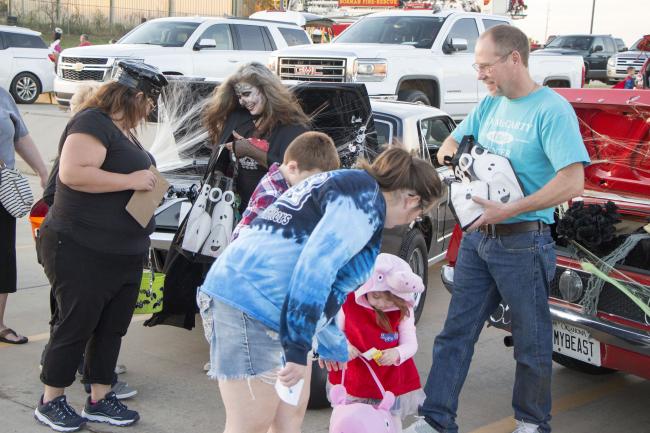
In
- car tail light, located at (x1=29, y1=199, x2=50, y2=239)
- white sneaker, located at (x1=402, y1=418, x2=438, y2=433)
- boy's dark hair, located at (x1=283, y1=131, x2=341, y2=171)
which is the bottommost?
white sneaker, located at (x1=402, y1=418, x2=438, y2=433)

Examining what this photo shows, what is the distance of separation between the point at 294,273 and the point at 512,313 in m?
1.89

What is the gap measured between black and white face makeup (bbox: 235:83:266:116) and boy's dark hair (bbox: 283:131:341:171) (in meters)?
1.60

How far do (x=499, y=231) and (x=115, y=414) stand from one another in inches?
85.0

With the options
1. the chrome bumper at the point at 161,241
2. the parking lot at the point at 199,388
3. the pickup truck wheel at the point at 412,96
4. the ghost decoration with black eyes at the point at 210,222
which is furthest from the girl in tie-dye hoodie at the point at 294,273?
the pickup truck wheel at the point at 412,96

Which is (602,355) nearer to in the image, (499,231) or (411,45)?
(499,231)

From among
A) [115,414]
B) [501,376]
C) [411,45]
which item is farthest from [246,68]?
[411,45]

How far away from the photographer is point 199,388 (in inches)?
202

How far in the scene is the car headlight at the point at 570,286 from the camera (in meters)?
4.68

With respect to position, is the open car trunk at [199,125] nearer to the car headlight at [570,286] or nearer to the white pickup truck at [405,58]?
the car headlight at [570,286]

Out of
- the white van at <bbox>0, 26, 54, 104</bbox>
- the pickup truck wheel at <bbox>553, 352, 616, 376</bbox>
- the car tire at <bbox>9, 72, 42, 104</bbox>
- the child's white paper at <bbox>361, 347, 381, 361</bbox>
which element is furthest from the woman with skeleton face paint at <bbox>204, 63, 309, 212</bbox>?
the car tire at <bbox>9, 72, 42, 104</bbox>

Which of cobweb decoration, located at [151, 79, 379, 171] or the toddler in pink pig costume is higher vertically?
cobweb decoration, located at [151, 79, 379, 171]

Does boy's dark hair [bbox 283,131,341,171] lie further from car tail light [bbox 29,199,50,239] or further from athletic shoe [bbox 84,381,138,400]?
car tail light [bbox 29,199,50,239]

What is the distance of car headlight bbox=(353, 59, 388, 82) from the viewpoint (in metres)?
12.1

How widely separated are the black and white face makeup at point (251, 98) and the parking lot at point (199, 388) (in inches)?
64.5
